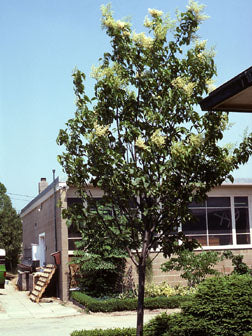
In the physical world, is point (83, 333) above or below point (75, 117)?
below

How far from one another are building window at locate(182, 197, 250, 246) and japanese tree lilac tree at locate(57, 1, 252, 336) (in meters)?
12.8

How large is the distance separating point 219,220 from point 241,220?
0.91 metres

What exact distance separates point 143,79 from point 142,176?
167cm

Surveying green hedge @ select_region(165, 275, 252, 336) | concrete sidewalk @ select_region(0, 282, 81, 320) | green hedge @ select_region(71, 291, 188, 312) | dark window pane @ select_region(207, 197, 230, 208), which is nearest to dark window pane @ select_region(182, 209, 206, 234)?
dark window pane @ select_region(207, 197, 230, 208)

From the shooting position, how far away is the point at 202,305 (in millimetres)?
8453

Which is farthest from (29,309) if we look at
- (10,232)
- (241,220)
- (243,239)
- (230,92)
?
(10,232)

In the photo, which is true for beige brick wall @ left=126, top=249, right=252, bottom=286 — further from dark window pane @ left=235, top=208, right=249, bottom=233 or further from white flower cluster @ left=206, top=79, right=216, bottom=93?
white flower cluster @ left=206, top=79, right=216, bottom=93

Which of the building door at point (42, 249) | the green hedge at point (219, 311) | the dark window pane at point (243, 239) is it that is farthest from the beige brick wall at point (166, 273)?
the green hedge at point (219, 311)

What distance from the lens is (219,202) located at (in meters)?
21.3

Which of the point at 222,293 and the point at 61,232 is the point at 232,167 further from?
the point at 61,232

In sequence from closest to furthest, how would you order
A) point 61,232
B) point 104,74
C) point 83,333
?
point 104,74 → point 83,333 → point 61,232

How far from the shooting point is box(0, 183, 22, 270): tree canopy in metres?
32.4

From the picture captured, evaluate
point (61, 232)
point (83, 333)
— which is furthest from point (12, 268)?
point (83, 333)

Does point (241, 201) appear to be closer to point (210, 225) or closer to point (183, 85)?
point (210, 225)
